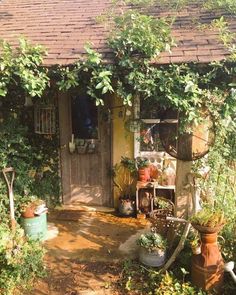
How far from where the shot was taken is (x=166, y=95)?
4.35m

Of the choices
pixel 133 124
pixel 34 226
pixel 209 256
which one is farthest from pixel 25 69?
pixel 209 256

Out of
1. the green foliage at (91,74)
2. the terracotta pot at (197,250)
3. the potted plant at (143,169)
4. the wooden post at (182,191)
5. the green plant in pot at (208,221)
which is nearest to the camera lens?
the green plant in pot at (208,221)

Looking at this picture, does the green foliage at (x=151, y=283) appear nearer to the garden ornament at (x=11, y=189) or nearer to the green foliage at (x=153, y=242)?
the green foliage at (x=153, y=242)

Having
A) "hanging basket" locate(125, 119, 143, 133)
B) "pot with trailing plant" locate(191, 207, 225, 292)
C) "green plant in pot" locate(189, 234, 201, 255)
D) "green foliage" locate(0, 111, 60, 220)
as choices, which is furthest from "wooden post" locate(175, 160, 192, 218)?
"green foliage" locate(0, 111, 60, 220)

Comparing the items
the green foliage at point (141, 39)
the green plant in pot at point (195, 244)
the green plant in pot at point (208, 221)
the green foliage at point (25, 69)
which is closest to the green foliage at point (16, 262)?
the green foliage at point (25, 69)

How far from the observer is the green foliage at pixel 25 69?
4.67m

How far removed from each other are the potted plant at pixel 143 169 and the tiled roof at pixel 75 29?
2.56 meters

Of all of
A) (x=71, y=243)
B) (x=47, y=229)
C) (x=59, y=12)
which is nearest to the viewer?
(x=71, y=243)

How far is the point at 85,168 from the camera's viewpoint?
281 inches

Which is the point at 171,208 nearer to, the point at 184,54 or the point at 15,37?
the point at 184,54

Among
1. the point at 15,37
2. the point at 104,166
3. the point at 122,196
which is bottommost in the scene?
the point at 122,196

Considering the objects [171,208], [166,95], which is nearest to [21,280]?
[171,208]

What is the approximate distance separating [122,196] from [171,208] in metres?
1.36

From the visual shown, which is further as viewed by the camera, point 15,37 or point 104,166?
point 104,166
